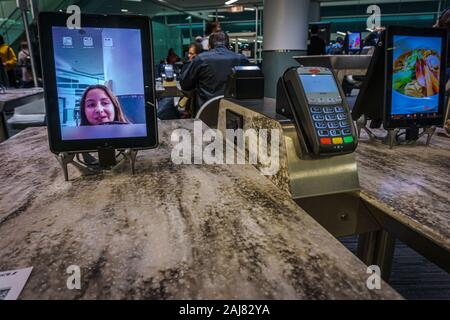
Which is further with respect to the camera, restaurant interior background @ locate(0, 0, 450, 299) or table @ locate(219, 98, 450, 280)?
restaurant interior background @ locate(0, 0, 450, 299)

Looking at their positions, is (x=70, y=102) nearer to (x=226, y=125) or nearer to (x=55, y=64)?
(x=55, y=64)

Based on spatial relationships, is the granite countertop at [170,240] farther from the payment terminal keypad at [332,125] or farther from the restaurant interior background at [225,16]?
the restaurant interior background at [225,16]

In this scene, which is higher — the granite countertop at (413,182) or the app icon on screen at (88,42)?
the app icon on screen at (88,42)

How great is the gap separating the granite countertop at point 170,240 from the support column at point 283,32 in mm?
4290

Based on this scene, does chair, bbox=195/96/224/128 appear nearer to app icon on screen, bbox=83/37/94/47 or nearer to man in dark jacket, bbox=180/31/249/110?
app icon on screen, bbox=83/37/94/47

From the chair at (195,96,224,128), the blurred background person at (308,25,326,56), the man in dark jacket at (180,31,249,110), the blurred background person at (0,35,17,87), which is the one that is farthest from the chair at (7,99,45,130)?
the blurred background person at (308,25,326,56)

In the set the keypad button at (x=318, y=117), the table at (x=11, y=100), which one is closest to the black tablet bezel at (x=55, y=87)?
the keypad button at (x=318, y=117)

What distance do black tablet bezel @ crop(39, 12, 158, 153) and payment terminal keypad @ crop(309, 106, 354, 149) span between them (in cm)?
39

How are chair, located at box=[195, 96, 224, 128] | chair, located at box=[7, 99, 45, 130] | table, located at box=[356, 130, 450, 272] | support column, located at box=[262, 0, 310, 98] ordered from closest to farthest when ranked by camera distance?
table, located at box=[356, 130, 450, 272]
chair, located at box=[195, 96, 224, 128]
chair, located at box=[7, 99, 45, 130]
support column, located at box=[262, 0, 310, 98]

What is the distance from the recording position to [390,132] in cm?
112

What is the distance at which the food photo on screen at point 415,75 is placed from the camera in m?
1.13

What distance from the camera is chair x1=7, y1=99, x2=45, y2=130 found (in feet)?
8.36

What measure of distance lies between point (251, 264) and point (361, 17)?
509 inches

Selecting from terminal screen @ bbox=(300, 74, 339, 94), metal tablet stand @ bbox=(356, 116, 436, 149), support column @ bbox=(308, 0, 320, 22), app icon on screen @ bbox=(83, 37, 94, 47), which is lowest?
metal tablet stand @ bbox=(356, 116, 436, 149)
